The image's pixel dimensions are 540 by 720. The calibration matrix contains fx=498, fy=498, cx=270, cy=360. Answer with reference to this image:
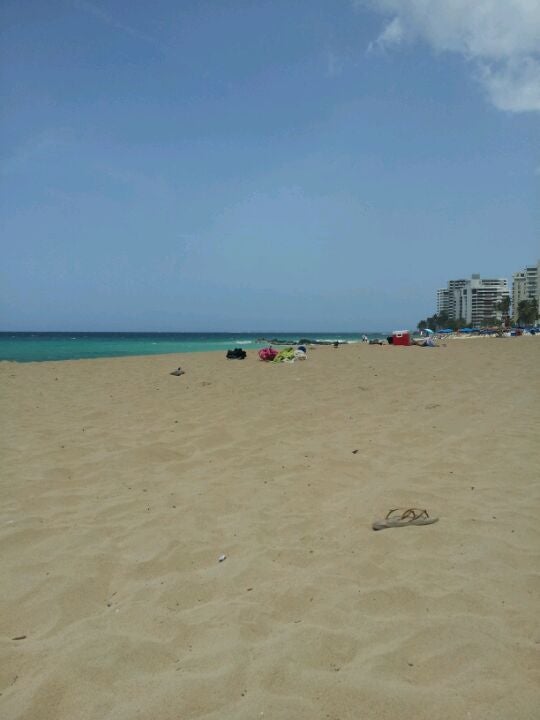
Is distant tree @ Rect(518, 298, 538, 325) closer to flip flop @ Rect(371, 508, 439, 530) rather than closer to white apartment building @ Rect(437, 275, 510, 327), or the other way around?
white apartment building @ Rect(437, 275, 510, 327)

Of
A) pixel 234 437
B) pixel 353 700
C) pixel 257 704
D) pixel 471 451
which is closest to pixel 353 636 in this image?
pixel 353 700

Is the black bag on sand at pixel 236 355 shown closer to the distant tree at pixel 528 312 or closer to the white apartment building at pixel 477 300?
the distant tree at pixel 528 312

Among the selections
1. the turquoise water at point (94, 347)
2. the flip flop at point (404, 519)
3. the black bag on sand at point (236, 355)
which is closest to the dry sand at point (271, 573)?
the flip flop at point (404, 519)

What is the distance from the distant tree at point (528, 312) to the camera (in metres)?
100

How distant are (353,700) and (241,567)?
1.12m

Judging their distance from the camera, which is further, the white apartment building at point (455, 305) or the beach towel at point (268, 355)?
the white apartment building at point (455, 305)

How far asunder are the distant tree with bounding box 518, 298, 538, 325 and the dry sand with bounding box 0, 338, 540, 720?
106610 millimetres

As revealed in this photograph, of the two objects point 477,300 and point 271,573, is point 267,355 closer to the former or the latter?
point 271,573

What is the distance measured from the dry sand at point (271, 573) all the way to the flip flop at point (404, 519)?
6cm

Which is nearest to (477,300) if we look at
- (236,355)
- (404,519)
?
(236,355)

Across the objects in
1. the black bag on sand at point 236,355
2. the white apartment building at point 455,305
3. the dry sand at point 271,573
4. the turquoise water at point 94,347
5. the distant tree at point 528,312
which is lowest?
the dry sand at point 271,573

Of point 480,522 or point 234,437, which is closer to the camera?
point 480,522

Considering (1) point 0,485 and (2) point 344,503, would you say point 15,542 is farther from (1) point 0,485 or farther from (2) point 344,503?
(2) point 344,503

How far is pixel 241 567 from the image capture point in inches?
113
